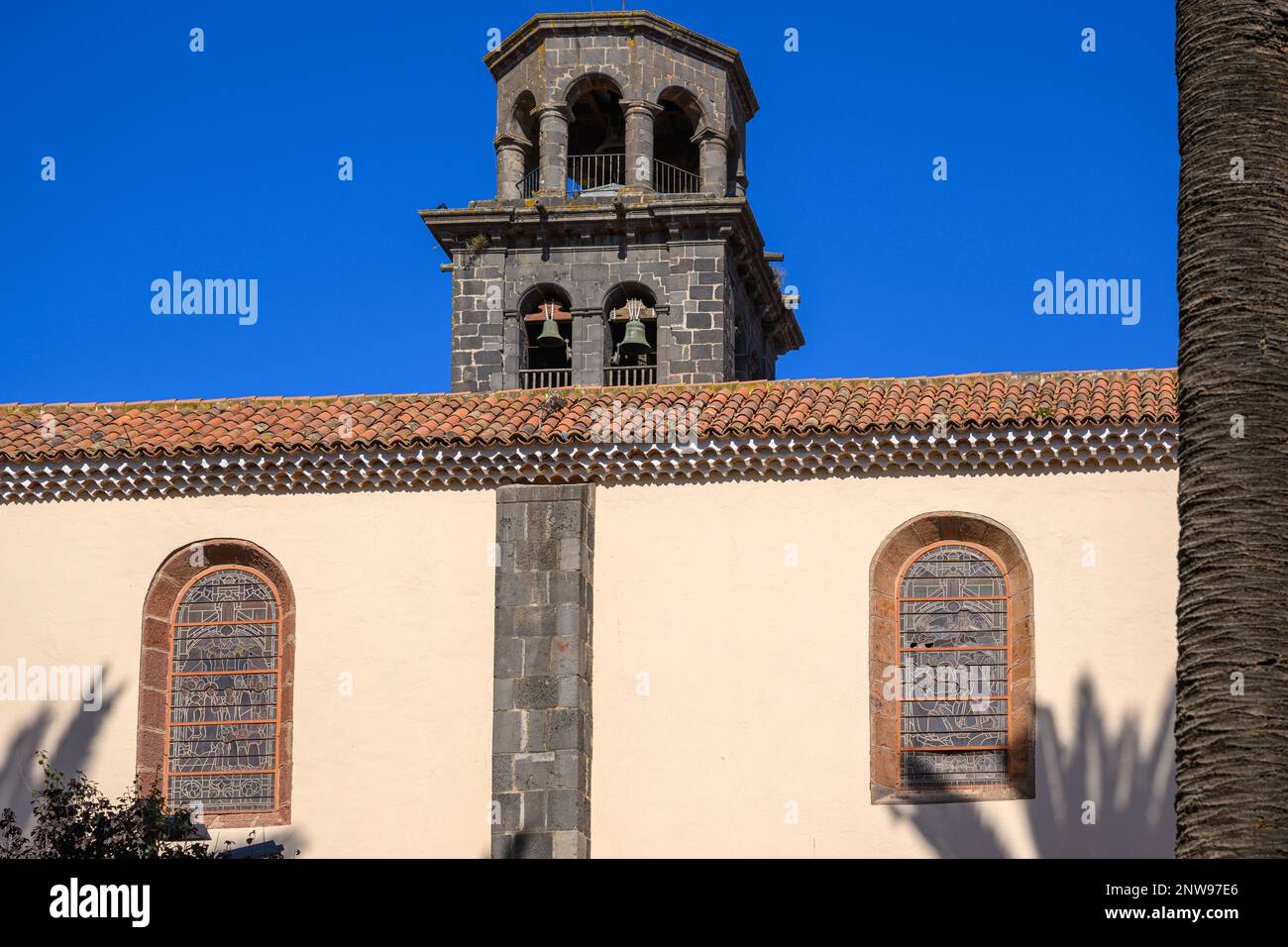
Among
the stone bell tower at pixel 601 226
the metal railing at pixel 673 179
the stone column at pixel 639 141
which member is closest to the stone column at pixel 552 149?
the stone bell tower at pixel 601 226

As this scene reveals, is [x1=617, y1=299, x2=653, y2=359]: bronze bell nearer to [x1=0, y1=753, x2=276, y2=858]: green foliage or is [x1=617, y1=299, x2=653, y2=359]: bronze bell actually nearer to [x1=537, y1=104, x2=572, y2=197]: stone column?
[x1=537, y1=104, x2=572, y2=197]: stone column

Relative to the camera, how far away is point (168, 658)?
20750 mm

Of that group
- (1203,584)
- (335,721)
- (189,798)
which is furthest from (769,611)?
(1203,584)

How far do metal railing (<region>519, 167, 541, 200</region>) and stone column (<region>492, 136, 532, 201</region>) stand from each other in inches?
5.6

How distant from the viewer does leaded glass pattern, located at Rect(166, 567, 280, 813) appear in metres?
20.3

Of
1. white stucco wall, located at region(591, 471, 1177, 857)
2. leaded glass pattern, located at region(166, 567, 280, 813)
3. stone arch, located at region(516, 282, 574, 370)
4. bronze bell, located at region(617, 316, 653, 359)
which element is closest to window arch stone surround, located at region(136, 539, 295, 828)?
leaded glass pattern, located at region(166, 567, 280, 813)

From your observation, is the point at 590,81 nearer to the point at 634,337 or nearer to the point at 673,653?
the point at 634,337

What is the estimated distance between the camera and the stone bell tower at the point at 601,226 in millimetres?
31234

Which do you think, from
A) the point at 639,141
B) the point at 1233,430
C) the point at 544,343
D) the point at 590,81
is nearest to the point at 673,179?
the point at 639,141

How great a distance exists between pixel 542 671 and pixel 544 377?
12029 millimetres

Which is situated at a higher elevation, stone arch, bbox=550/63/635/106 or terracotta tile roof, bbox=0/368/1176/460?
stone arch, bbox=550/63/635/106

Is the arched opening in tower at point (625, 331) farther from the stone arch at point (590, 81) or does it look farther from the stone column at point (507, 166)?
the stone arch at point (590, 81)

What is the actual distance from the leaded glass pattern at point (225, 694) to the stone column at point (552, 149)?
1226 cm
